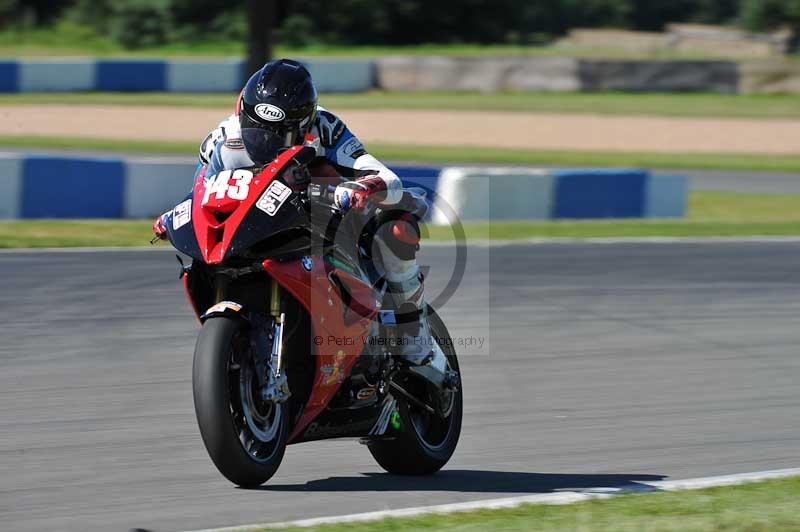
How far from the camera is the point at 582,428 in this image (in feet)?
20.6

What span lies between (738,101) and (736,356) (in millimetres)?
23418

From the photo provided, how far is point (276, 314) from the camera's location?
4.55 metres

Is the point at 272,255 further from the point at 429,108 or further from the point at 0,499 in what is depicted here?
the point at 429,108

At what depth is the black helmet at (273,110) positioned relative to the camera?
15.3 feet

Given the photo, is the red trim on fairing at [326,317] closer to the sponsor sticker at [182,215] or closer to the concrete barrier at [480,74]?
the sponsor sticker at [182,215]

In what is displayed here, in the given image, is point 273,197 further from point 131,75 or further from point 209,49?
point 209,49

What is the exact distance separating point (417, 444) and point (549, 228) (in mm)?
8818

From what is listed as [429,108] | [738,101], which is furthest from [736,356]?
[738,101]

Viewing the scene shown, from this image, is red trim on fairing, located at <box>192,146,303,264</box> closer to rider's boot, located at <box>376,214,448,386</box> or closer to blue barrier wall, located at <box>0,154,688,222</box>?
rider's boot, located at <box>376,214,448,386</box>

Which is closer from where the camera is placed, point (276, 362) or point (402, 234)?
point (276, 362)

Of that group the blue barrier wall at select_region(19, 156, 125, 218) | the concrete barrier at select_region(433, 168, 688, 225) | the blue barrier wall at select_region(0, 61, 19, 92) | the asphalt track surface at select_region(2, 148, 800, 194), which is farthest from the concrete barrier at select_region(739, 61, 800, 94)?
the blue barrier wall at select_region(19, 156, 125, 218)

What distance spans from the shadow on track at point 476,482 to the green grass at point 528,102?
22.7 metres

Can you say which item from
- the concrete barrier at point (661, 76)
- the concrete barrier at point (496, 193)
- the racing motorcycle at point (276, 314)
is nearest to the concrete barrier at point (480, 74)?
the concrete barrier at point (661, 76)

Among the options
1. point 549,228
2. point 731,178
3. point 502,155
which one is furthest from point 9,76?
point 549,228
